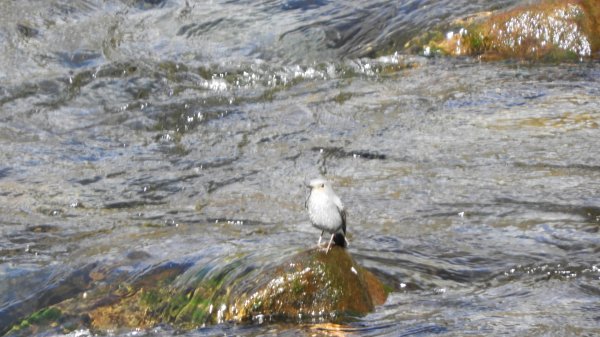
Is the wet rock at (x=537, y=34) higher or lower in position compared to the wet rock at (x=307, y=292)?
higher

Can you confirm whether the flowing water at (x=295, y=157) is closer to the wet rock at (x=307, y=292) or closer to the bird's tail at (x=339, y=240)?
the wet rock at (x=307, y=292)

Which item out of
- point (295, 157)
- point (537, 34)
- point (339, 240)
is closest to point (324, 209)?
point (339, 240)

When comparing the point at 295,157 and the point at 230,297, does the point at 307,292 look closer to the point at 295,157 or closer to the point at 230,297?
the point at 230,297

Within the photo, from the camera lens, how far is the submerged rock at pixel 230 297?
4.95m

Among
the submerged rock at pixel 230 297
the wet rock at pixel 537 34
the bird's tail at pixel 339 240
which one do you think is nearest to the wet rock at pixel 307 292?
the submerged rock at pixel 230 297

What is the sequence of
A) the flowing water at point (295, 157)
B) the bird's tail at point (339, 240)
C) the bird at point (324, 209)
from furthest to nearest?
the flowing water at point (295, 157) → the bird's tail at point (339, 240) → the bird at point (324, 209)

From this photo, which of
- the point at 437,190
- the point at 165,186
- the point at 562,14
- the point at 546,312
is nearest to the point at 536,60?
the point at 562,14

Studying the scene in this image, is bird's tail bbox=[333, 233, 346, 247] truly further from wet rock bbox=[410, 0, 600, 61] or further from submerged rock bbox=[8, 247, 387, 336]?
wet rock bbox=[410, 0, 600, 61]

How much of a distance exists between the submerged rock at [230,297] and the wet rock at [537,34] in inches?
197

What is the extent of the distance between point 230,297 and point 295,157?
9.52 feet

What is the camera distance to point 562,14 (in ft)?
32.3

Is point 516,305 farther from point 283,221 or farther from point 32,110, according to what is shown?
point 32,110

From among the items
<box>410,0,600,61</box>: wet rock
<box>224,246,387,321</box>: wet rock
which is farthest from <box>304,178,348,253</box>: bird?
<box>410,0,600,61</box>: wet rock

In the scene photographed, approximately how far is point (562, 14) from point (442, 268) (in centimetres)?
488
